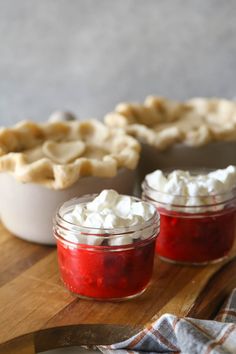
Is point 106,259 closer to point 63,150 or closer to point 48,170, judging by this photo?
point 48,170

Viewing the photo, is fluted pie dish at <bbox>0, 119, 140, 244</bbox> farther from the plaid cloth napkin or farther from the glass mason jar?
the plaid cloth napkin

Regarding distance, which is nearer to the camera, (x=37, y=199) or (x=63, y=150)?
(x=37, y=199)

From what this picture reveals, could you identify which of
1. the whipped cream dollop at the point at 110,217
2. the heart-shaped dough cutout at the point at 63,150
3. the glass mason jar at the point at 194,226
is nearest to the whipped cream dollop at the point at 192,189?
the glass mason jar at the point at 194,226

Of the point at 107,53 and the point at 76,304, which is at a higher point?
the point at 107,53

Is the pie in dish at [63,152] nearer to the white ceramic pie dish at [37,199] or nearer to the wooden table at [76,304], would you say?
the white ceramic pie dish at [37,199]

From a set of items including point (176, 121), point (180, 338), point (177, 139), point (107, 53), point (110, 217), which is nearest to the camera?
point (180, 338)

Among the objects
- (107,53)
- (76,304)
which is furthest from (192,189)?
(107,53)

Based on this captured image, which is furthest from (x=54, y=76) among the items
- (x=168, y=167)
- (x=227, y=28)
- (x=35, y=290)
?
(x=35, y=290)
